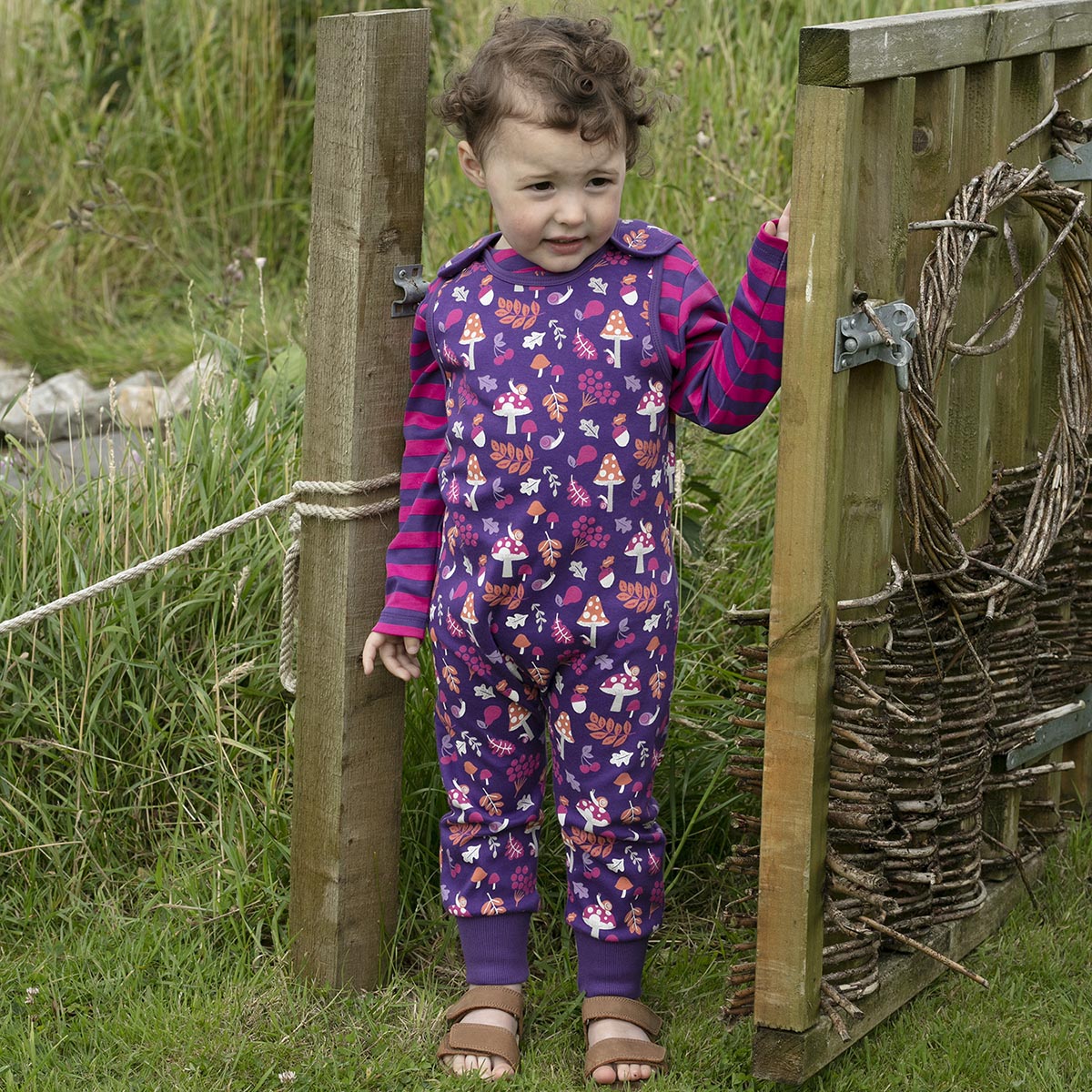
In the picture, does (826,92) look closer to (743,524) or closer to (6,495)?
(743,524)

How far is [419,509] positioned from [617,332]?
1.66 ft

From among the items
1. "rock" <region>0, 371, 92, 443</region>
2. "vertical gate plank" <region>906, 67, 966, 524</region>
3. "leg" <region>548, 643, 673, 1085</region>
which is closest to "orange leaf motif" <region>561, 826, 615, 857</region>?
"leg" <region>548, 643, 673, 1085</region>

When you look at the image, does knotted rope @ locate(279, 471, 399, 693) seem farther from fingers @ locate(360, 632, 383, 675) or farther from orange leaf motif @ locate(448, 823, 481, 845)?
orange leaf motif @ locate(448, 823, 481, 845)

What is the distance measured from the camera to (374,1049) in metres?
2.69

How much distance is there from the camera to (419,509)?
2.64 metres

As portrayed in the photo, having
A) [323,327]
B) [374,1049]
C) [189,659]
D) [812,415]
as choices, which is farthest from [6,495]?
[812,415]

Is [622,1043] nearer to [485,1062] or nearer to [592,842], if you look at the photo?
[485,1062]

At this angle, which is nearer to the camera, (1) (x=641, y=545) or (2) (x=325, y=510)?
(1) (x=641, y=545)

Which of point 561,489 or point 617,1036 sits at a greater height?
point 561,489

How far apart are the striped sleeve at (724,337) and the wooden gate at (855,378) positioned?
0.22 ft

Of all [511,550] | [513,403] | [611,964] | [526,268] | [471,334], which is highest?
[526,268]

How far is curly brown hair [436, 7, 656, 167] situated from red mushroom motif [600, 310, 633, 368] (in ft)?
0.87

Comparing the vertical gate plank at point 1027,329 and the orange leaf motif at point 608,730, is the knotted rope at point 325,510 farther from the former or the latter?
the vertical gate plank at point 1027,329

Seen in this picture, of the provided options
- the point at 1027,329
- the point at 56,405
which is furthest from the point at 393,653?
the point at 56,405
